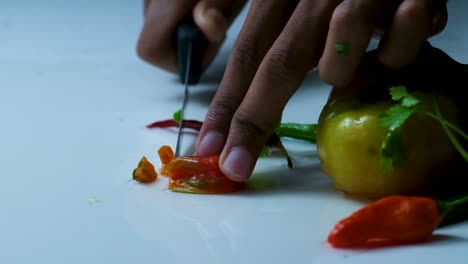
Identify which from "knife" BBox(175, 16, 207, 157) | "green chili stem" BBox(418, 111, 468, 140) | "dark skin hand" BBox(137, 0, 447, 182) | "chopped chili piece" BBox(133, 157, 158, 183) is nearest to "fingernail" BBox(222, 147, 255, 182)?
"dark skin hand" BBox(137, 0, 447, 182)

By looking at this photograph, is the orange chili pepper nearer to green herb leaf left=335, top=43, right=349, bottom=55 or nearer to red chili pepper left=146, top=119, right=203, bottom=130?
red chili pepper left=146, top=119, right=203, bottom=130

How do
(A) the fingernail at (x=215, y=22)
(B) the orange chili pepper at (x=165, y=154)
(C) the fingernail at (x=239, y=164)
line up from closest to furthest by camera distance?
(C) the fingernail at (x=239, y=164) < (B) the orange chili pepper at (x=165, y=154) < (A) the fingernail at (x=215, y=22)

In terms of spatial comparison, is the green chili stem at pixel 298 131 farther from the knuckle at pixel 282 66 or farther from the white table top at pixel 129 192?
the knuckle at pixel 282 66

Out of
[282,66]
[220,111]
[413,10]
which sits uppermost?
[413,10]

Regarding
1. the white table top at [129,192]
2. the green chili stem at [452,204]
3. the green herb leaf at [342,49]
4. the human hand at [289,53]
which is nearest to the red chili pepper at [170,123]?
the white table top at [129,192]

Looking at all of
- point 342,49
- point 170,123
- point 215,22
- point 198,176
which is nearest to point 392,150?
point 342,49

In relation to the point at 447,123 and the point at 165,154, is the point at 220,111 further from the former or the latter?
the point at 447,123
